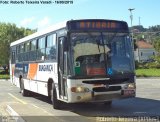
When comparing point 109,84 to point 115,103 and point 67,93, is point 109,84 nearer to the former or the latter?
point 67,93

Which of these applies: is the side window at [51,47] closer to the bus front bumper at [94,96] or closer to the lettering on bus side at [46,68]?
the lettering on bus side at [46,68]

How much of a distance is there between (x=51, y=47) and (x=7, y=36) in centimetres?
5815

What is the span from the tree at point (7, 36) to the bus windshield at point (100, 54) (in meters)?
55.5

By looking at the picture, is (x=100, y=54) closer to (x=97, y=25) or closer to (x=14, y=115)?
(x=97, y=25)

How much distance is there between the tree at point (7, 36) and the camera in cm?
6953

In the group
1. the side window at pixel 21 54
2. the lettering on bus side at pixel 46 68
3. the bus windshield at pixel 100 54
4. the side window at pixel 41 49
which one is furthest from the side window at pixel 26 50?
→ the bus windshield at pixel 100 54

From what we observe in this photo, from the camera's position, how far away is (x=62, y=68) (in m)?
15.1

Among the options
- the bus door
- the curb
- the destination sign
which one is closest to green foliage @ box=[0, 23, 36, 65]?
the curb

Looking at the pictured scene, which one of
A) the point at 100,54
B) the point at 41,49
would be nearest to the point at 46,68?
the point at 41,49

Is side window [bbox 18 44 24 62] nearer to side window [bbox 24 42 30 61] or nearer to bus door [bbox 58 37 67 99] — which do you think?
side window [bbox 24 42 30 61]

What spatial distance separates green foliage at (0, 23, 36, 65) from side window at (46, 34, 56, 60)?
Result: 172ft

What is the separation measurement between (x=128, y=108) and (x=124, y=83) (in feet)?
5.36

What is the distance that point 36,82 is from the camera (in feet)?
64.3

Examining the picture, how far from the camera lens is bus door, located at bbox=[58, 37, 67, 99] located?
1481 centimetres
